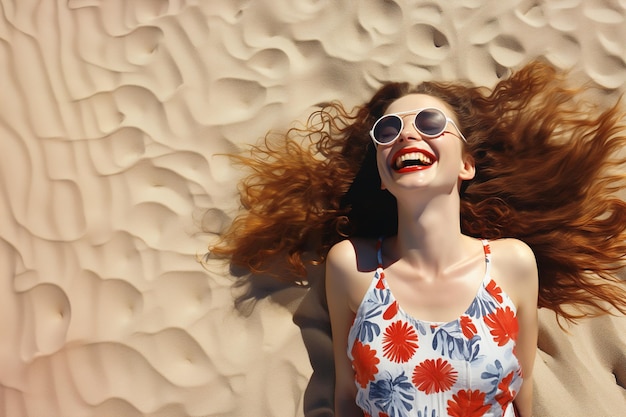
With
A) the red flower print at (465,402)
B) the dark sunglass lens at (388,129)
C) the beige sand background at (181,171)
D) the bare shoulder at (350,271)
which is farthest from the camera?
the beige sand background at (181,171)

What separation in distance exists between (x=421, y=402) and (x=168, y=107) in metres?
2.26

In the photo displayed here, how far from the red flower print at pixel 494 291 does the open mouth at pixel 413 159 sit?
0.60 metres

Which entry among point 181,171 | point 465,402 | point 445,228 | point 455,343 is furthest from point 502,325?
point 181,171

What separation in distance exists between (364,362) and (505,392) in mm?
619

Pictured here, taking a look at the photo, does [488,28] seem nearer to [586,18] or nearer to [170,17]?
[586,18]

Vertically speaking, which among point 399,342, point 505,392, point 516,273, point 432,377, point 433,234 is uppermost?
point 433,234

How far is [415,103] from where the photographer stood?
2.40 metres

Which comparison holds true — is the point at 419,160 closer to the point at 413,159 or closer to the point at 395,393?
the point at 413,159

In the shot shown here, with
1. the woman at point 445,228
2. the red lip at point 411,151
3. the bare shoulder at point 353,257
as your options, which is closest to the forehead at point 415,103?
the woman at point 445,228

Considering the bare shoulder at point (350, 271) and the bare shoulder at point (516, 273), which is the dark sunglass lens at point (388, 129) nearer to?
the bare shoulder at point (350, 271)

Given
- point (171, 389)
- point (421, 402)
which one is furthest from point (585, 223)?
point (171, 389)

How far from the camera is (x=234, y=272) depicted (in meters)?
3.00

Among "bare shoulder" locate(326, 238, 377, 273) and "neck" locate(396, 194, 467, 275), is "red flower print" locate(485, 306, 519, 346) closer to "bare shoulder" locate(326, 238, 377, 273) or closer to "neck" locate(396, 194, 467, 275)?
"neck" locate(396, 194, 467, 275)

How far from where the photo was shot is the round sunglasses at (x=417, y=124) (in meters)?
2.29
